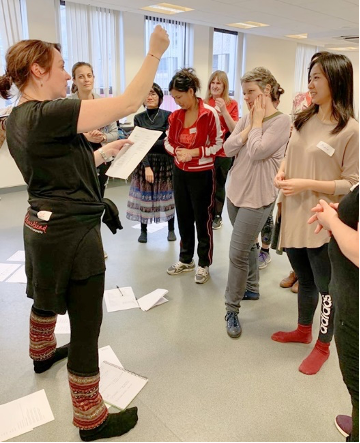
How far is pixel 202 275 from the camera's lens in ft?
9.48

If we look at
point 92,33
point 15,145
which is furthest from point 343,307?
point 92,33

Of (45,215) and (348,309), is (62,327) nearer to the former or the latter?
(45,215)

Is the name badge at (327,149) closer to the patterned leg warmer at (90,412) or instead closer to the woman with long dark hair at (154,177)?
the patterned leg warmer at (90,412)

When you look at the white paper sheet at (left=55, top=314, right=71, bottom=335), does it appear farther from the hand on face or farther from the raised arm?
the hand on face

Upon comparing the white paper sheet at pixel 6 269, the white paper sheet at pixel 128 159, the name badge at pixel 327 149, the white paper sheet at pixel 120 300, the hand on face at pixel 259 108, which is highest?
the hand on face at pixel 259 108

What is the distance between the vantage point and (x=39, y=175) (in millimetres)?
1294

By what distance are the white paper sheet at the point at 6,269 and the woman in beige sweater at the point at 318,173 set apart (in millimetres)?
2123

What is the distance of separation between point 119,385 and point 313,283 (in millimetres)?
1093

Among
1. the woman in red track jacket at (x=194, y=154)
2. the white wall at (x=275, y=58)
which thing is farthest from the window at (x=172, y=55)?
the woman in red track jacket at (x=194, y=154)

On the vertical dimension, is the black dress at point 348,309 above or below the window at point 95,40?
below

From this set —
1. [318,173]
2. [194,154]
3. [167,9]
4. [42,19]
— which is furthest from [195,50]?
[318,173]

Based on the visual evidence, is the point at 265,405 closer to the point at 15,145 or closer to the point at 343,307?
the point at 343,307

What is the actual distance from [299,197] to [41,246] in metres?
1.17

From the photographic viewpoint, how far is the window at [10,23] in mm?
4824
